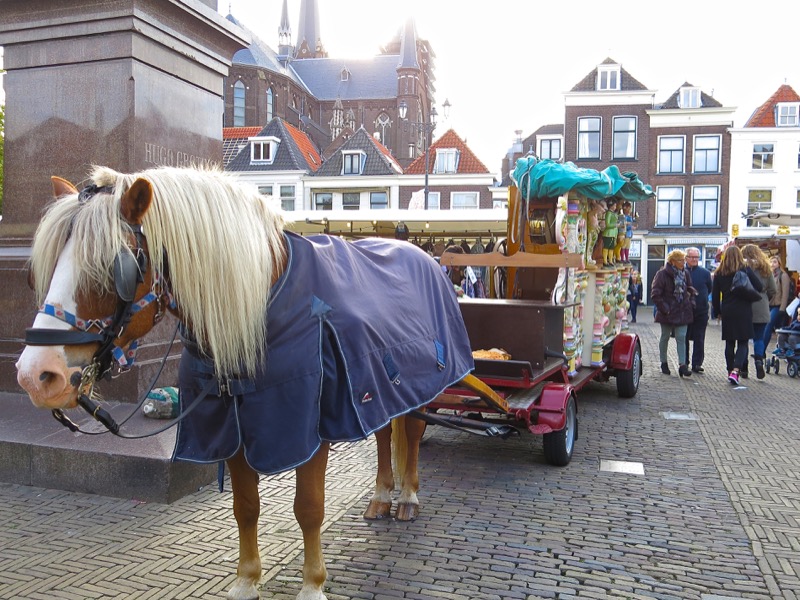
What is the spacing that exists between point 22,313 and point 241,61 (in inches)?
2106

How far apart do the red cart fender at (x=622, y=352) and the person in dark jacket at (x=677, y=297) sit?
2187 mm

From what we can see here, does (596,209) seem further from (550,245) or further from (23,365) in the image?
(23,365)

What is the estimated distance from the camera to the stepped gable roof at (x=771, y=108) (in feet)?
109

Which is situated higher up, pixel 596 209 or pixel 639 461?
pixel 596 209

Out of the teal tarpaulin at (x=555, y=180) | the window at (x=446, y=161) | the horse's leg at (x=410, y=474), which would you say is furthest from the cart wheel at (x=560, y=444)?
the window at (x=446, y=161)

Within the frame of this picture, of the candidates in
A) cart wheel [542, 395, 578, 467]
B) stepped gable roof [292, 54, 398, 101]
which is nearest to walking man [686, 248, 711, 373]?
cart wheel [542, 395, 578, 467]

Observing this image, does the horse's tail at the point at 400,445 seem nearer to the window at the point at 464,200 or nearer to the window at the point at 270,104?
the window at the point at 464,200

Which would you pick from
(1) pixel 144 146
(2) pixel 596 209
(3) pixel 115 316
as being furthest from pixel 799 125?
(3) pixel 115 316

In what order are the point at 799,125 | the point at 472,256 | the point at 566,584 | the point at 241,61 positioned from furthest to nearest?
the point at 241,61 → the point at 799,125 → the point at 472,256 → the point at 566,584

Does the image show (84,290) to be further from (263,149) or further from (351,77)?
(351,77)

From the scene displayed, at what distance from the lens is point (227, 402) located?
265cm

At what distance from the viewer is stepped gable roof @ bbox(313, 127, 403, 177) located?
122 ft

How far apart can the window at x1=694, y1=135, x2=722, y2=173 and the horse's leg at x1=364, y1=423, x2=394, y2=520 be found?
106ft

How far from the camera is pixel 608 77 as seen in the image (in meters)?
32.6
